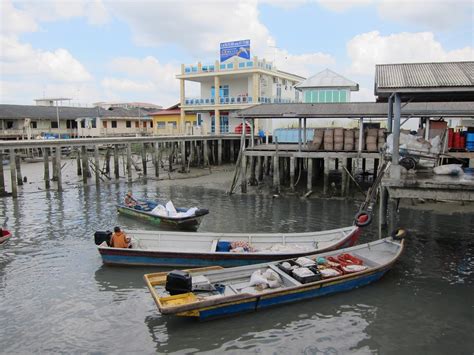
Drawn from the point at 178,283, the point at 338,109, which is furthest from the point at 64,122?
the point at 178,283

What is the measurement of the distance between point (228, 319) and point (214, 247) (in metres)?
3.39

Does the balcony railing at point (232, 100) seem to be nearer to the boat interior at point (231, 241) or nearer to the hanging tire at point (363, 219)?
the boat interior at point (231, 241)

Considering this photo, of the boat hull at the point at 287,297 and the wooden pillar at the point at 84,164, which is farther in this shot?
the wooden pillar at the point at 84,164

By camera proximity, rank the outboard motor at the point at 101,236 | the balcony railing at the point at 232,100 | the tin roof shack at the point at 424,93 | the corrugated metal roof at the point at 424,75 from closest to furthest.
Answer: the tin roof shack at the point at 424,93 → the corrugated metal roof at the point at 424,75 → the outboard motor at the point at 101,236 → the balcony railing at the point at 232,100

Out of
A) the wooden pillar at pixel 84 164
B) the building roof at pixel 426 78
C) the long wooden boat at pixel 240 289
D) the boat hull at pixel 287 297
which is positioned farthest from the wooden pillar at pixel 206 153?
the boat hull at pixel 287 297

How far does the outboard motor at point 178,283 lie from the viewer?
352 inches

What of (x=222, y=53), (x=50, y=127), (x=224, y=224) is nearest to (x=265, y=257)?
(x=224, y=224)

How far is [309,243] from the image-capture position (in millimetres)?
12781

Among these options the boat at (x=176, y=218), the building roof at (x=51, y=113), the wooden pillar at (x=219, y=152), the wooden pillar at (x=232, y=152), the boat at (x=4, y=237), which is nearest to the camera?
the boat at (x=4, y=237)

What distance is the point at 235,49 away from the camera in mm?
40750

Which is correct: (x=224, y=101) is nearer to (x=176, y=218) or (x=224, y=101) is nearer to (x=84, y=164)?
(x=84, y=164)

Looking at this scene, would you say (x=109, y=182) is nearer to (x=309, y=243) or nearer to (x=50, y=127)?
(x=309, y=243)

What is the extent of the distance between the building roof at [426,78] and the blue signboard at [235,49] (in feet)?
95.1

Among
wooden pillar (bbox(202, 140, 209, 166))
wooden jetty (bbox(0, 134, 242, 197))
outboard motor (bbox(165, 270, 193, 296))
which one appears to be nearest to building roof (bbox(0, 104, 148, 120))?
wooden jetty (bbox(0, 134, 242, 197))
